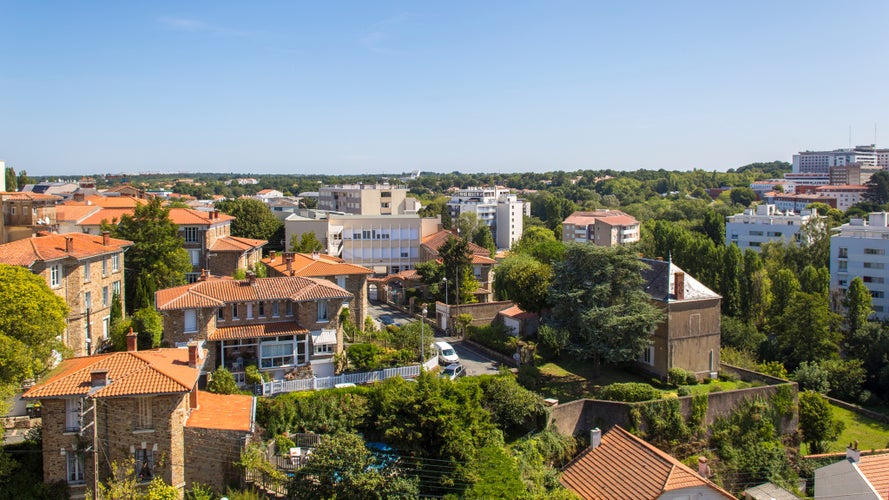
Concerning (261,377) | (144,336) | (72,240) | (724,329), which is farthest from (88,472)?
(724,329)

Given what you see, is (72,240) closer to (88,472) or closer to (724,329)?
(88,472)

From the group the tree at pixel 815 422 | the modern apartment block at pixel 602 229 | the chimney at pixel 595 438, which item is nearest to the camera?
the chimney at pixel 595 438

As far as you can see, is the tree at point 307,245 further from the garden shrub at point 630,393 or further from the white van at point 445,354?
the garden shrub at point 630,393

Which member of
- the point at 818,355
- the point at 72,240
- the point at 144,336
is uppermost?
the point at 72,240

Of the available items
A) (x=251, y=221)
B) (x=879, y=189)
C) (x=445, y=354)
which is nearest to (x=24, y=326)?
(x=445, y=354)

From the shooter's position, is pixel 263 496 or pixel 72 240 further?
pixel 72 240

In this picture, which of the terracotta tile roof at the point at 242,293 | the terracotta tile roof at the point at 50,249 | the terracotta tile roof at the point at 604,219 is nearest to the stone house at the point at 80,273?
the terracotta tile roof at the point at 50,249

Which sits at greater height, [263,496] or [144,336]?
[144,336]
